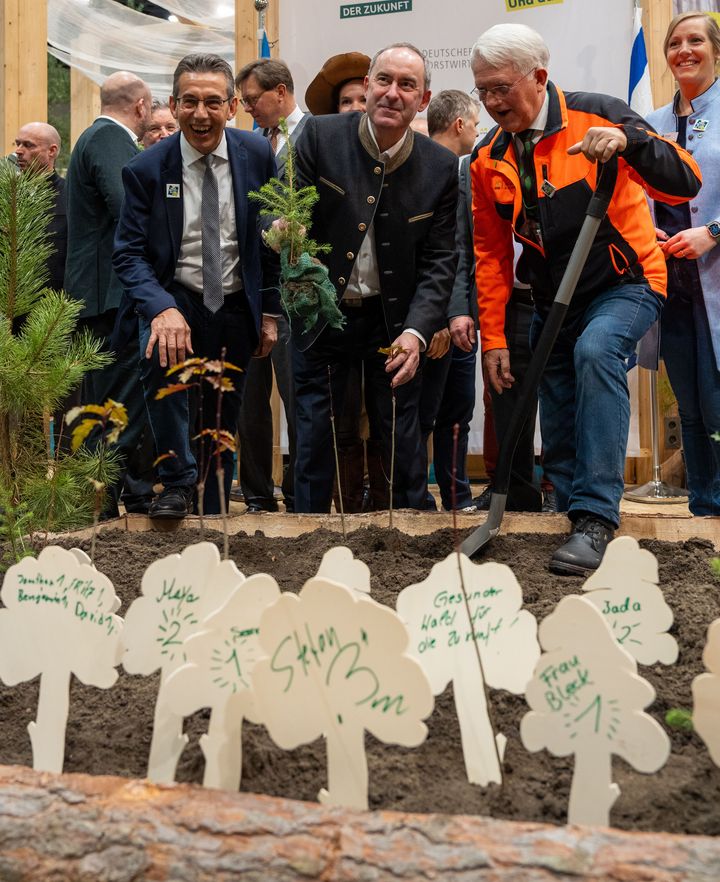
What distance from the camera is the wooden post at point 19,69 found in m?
5.29

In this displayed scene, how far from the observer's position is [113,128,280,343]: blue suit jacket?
2.95m

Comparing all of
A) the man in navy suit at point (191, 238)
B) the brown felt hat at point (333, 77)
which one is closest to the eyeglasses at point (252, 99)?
the brown felt hat at point (333, 77)

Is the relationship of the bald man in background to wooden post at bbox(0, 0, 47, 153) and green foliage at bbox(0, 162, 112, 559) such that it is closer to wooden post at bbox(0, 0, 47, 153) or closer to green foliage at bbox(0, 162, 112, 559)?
wooden post at bbox(0, 0, 47, 153)

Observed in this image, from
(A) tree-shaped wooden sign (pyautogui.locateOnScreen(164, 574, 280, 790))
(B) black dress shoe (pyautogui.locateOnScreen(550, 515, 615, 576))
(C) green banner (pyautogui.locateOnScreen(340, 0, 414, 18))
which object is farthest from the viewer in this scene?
(C) green banner (pyautogui.locateOnScreen(340, 0, 414, 18))

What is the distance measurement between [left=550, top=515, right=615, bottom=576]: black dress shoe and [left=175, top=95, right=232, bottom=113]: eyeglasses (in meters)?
1.55

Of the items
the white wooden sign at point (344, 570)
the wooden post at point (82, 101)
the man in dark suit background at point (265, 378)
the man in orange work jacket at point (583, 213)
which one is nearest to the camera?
the white wooden sign at point (344, 570)

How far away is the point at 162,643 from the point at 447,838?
1.67 feet

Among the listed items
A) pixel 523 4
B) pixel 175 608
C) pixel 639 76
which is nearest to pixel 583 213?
pixel 175 608

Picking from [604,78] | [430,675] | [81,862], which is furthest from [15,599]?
[604,78]

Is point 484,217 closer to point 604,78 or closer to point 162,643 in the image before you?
point 162,643

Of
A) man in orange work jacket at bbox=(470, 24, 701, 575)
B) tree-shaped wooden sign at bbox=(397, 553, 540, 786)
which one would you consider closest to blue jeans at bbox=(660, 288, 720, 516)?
man in orange work jacket at bbox=(470, 24, 701, 575)

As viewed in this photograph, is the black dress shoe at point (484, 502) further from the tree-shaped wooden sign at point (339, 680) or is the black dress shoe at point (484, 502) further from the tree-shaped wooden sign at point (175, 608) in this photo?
the tree-shaped wooden sign at point (339, 680)

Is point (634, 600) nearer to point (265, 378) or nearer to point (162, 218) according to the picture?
point (162, 218)

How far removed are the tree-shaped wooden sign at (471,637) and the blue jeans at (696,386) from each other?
5.86 ft
